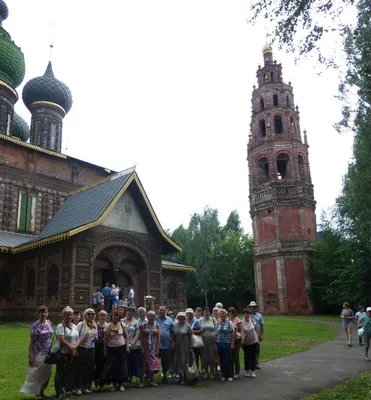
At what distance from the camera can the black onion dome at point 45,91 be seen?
1231 inches

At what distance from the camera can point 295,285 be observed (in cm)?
3384

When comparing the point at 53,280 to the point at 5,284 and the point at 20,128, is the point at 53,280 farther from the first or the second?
the point at 20,128

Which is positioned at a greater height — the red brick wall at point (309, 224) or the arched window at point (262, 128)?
the arched window at point (262, 128)

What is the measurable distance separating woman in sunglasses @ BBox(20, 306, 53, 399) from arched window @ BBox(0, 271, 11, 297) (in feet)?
51.7

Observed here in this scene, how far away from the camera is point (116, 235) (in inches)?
754

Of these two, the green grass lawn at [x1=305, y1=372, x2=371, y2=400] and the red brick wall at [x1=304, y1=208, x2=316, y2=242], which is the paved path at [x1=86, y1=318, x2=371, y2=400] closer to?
the green grass lawn at [x1=305, y1=372, x2=371, y2=400]

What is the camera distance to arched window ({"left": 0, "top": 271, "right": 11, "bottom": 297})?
69.2ft

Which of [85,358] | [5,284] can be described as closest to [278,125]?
[5,284]

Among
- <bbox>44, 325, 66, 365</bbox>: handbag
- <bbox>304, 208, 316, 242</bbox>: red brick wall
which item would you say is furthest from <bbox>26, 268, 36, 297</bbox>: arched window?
<bbox>304, 208, 316, 242</bbox>: red brick wall

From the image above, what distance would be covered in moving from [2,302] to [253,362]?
52.7 ft

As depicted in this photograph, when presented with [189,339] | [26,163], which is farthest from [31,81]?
[189,339]

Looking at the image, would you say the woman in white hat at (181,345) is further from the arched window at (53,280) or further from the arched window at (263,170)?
the arched window at (263,170)

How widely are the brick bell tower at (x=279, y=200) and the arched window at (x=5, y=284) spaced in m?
20.9

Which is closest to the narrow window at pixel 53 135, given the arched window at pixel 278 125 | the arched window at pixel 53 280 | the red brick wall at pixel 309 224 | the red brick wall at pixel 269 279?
the arched window at pixel 53 280
